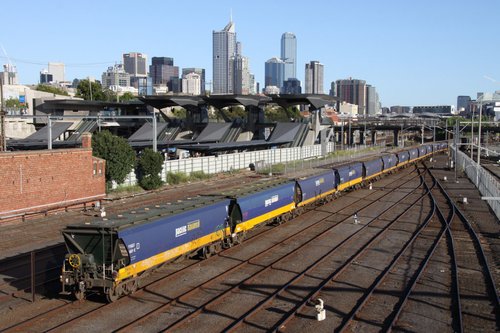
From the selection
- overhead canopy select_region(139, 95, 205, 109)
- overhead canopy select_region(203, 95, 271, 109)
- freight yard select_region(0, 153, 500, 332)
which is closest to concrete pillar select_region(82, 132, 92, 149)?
freight yard select_region(0, 153, 500, 332)

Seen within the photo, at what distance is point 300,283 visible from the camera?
21.2 metres

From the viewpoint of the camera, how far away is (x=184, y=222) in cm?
2175

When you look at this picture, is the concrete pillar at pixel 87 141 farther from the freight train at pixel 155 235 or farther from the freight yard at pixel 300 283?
the freight train at pixel 155 235

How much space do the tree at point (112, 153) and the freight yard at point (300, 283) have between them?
853 centimetres

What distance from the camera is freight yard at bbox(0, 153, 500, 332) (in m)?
17.0

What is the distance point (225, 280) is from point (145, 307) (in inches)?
167

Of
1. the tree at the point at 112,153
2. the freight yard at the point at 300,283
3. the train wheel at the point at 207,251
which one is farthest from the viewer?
the tree at the point at 112,153

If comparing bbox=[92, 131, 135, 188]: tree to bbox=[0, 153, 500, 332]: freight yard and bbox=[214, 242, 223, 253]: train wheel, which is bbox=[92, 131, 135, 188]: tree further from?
bbox=[214, 242, 223, 253]: train wheel

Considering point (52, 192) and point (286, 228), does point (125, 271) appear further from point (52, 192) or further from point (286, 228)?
point (52, 192)

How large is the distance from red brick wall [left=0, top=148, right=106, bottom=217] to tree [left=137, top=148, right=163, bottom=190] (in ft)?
22.3

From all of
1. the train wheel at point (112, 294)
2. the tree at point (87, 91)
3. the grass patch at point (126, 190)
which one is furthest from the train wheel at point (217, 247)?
the tree at point (87, 91)

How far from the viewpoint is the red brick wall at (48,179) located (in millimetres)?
34469

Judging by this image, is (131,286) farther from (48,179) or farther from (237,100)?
(237,100)

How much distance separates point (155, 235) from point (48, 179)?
20.7 metres
